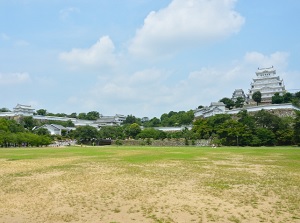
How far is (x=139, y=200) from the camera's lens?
11.4m

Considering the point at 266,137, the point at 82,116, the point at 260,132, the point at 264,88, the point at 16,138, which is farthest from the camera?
the point at 82,116

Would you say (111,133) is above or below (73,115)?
below

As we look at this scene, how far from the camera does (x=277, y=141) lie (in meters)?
59.7

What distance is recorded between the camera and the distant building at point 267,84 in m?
89.8

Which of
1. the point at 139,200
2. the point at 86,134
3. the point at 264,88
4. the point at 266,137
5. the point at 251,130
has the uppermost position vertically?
the point at 264,88

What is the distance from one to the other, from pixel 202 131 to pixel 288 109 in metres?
21.9

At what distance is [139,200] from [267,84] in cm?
8911

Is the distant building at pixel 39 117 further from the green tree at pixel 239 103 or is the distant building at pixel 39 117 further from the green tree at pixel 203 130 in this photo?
the green tree at pixel 239 103

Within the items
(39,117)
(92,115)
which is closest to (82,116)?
(92,115)

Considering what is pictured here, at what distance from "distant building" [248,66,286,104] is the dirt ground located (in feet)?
260

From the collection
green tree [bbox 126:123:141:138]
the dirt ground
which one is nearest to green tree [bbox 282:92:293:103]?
green tree [bbox 126:123:141:138]

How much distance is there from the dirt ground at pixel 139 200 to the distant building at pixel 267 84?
79377 millimetres

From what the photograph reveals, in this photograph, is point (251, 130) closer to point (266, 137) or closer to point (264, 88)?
point (266, 137)

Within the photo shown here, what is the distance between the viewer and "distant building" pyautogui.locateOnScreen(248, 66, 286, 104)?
294ft
